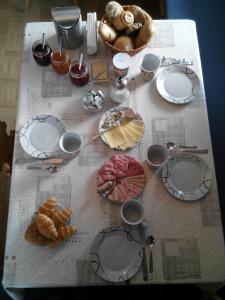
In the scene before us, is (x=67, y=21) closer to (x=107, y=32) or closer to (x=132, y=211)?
(x=107, y=32)

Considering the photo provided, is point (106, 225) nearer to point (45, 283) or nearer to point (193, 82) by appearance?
point (45, 283)

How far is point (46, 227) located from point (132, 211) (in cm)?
29

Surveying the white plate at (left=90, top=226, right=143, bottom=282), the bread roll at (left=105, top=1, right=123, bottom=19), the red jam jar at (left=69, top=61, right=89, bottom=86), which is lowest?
the white plate at (left=90, top=226, right=143, bottom=282)

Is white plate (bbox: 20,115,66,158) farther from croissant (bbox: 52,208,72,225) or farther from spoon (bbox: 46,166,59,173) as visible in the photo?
croissant (bbox: 52,208,72,225)

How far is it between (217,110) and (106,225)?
0.83m

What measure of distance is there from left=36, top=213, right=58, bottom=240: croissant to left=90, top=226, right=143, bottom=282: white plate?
0.45 feet

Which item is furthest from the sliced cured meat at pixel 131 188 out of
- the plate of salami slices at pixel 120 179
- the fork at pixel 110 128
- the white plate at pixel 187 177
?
the fork at pixel 110 128

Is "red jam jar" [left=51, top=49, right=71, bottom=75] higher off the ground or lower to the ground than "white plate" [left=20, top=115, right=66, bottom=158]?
higher

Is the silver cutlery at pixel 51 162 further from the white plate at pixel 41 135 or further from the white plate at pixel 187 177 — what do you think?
the white plate at pixel 187 177

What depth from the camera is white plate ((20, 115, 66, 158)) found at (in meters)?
1.18

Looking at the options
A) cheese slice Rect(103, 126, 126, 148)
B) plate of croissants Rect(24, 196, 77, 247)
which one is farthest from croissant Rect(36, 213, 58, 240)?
cheese slice Rect(103, 126, 126, 148)

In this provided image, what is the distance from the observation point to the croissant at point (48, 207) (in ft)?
3.43

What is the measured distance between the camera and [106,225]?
108 centimetres

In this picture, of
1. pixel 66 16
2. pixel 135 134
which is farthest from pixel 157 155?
pixel 66 16
